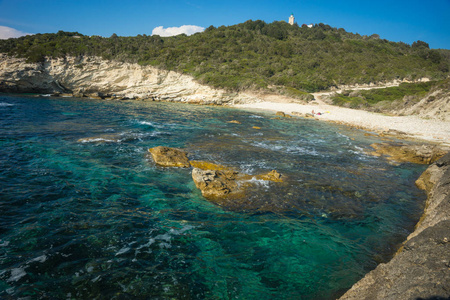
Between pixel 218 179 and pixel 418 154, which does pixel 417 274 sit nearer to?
pixel 218 179

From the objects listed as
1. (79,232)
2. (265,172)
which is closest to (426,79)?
(265,172)

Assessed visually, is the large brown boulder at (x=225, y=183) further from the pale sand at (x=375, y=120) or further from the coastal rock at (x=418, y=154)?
the pale sand at (x=375, y=120)

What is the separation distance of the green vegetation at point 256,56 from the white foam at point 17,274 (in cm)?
4371

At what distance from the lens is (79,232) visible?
495 centimetres

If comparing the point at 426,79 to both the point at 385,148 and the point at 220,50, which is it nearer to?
the point at 220,50

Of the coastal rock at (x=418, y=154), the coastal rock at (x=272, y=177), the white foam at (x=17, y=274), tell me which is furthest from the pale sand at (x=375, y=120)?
the white foam at (x=17, y=274)

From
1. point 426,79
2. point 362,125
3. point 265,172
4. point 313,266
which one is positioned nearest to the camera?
A: point 313,266

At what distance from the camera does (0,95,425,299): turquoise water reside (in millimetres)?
3902

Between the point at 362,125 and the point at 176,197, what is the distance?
27481mm

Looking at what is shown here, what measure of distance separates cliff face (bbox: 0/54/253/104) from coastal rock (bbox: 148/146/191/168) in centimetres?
3527

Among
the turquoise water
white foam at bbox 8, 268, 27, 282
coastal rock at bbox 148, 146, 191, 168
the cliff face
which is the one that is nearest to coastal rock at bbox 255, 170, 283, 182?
the turquoise water

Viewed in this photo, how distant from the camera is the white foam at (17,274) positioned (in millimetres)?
3681

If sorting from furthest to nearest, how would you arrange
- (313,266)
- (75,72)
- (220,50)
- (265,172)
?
(220,50), (75,72), (265,172), (313,266)

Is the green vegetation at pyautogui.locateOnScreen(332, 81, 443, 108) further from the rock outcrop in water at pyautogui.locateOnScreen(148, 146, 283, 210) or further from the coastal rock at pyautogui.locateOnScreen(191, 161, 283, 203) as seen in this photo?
the rock outcrop in water at pyautogui.locateOnScreen(148, 146, 283, 210)
